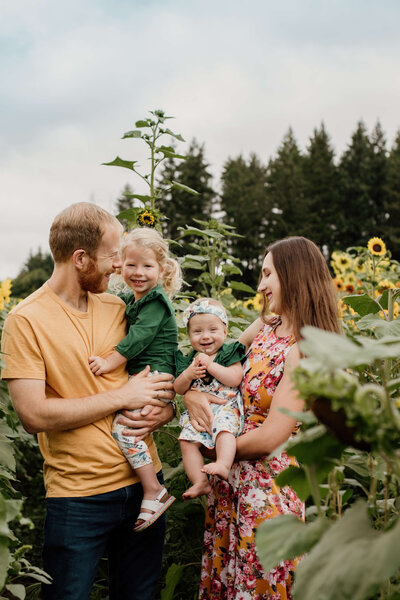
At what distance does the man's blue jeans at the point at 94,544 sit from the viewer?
6.56ft

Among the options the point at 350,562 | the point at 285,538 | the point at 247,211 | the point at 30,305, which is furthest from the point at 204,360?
the point at 247,211

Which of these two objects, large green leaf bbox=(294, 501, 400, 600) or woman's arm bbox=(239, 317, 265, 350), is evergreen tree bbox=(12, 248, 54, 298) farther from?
large green leaf bbox=(294, 501, 400, 600)

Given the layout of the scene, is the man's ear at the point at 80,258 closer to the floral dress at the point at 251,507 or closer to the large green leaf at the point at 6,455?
the large green leaf at the point at 6,455

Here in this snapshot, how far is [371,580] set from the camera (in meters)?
0.73

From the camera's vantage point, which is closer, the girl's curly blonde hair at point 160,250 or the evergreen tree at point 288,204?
the girl's curly blonde hair at point 160,250

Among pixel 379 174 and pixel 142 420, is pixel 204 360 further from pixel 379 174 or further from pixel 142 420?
pixel 379 174

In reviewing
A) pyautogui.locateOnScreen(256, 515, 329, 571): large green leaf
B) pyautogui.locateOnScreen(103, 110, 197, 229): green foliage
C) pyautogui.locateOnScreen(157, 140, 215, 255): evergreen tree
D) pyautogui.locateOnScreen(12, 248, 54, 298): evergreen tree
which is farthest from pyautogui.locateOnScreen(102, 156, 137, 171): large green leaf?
pyautogui.locateOnScreen(12, 248, 54, 298): evergreen tree

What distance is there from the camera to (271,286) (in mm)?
2281

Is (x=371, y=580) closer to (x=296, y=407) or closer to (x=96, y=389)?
(x=296, y=407)

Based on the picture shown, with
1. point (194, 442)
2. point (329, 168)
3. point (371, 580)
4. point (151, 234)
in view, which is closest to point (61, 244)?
point (151, 234)

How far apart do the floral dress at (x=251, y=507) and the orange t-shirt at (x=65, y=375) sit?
399 millimetres

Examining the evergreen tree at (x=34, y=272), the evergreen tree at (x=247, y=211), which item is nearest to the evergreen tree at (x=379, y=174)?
the evergreen tree at (x=247, y=211)

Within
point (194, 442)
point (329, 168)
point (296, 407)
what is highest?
point (329, 168)

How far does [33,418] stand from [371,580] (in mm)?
1422
